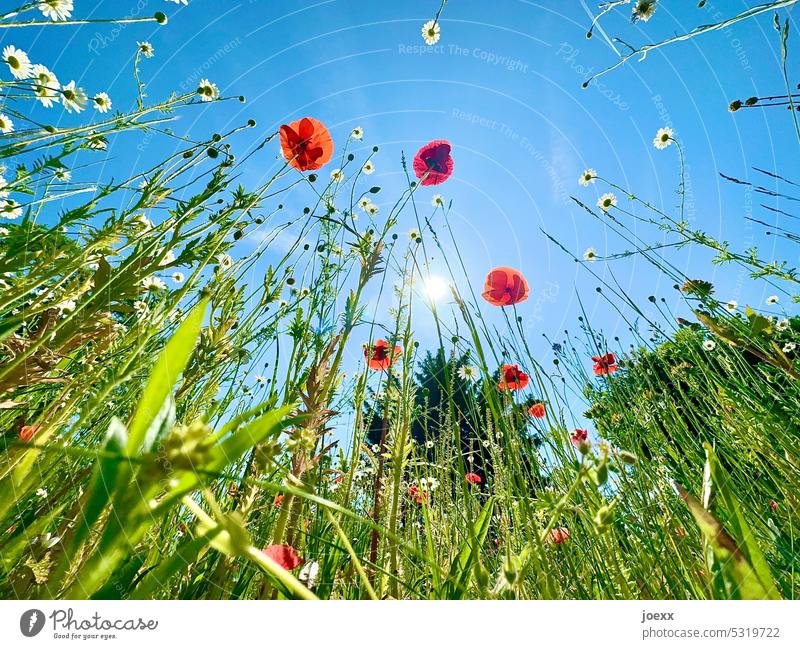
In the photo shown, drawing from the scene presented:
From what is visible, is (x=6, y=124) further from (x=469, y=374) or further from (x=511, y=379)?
(x=511, y=379)

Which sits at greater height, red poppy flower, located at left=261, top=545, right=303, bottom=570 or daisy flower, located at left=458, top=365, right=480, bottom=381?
daisy flower, located at left=458, top=365, right=480, bottom=381

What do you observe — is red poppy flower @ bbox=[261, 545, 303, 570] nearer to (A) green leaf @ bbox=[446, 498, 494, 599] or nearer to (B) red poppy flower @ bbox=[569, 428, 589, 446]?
(A) green leaf @ bbox=[446, 498, 494, 599]

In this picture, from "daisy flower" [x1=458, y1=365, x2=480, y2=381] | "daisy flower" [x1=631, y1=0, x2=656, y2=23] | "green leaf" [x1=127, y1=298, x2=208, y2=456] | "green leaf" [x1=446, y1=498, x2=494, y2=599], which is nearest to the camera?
"green leaf" [x1=127, y1=298, x2=208, y2=456]

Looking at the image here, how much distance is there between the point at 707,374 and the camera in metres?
1.27

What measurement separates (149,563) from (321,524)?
16.0 inches

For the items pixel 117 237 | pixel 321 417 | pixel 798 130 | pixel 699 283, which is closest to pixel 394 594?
pixel 321 417

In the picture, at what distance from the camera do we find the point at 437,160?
1.42 metres

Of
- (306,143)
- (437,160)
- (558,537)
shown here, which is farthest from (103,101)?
(558,537)

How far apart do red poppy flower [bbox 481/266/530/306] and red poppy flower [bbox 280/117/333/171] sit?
2.31 feet

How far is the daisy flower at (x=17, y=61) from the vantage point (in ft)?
3.61
